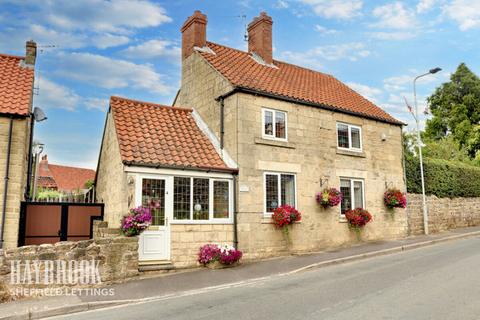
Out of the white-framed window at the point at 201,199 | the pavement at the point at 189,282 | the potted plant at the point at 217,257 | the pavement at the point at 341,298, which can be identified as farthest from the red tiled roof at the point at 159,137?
the pavement at the point at 341,298

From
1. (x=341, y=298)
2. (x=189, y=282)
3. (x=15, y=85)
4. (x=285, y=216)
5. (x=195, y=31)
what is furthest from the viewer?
(x=195, y=31)

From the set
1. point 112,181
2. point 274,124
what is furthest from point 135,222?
point 274,124

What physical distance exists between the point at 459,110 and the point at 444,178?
2351cm

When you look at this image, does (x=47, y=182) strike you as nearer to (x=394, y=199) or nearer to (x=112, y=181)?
(x=112, y=181)

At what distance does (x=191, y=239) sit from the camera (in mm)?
13195

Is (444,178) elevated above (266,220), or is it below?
above

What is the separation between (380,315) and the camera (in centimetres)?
688

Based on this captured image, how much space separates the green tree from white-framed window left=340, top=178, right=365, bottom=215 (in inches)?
1074

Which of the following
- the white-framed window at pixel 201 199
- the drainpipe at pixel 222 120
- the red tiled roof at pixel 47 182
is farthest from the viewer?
the red tiled roof at pixel 47 182

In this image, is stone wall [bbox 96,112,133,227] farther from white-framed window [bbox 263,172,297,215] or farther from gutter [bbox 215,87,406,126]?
white-framed window [bbox 263,172,297,215]

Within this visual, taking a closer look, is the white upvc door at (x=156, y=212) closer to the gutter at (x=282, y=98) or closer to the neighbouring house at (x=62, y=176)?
the gutter at (x=282, y=98)

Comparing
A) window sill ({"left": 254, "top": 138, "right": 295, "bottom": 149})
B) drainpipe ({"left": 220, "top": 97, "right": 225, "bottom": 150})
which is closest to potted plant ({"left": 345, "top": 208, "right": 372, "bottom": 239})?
window sill ({"left": 254, "top": 138, "right": 295, "bottom": 149})

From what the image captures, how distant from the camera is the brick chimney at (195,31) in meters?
18.0

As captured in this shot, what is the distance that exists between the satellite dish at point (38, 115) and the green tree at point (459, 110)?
38076mm
